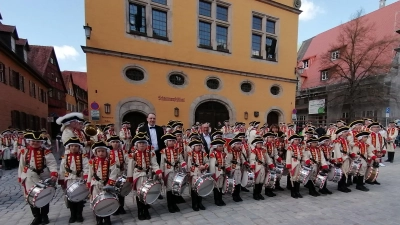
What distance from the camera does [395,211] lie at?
5164mm

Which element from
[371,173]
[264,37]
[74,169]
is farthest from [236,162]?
[264,37]

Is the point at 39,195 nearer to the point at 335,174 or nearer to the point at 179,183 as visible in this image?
the point at 179,183

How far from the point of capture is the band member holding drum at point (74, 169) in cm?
461

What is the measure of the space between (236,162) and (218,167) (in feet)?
1.79

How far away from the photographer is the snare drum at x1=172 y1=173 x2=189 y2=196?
195 inches

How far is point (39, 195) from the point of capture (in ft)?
14.1

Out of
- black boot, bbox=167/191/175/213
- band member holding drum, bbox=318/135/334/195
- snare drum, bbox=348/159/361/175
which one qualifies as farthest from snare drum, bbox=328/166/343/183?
black boot, bbox=167/191/175/213

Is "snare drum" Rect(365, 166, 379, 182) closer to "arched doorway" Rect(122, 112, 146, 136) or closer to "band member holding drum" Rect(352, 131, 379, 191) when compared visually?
"band member holding drum" Rect(352, 131, 379, 191)

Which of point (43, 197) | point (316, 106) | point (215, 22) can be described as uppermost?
point (215, 22)

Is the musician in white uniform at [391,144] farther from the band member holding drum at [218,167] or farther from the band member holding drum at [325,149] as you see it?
the band member holding drum at [218,167]

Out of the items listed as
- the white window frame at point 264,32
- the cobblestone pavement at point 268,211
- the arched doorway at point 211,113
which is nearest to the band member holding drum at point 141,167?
the cobblestone pavement at point 268,211

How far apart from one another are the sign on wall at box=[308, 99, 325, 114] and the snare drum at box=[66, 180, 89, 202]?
2763 cm

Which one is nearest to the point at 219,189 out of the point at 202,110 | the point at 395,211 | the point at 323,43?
the point at 395,211

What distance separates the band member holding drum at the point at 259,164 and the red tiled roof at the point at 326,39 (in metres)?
23.2
